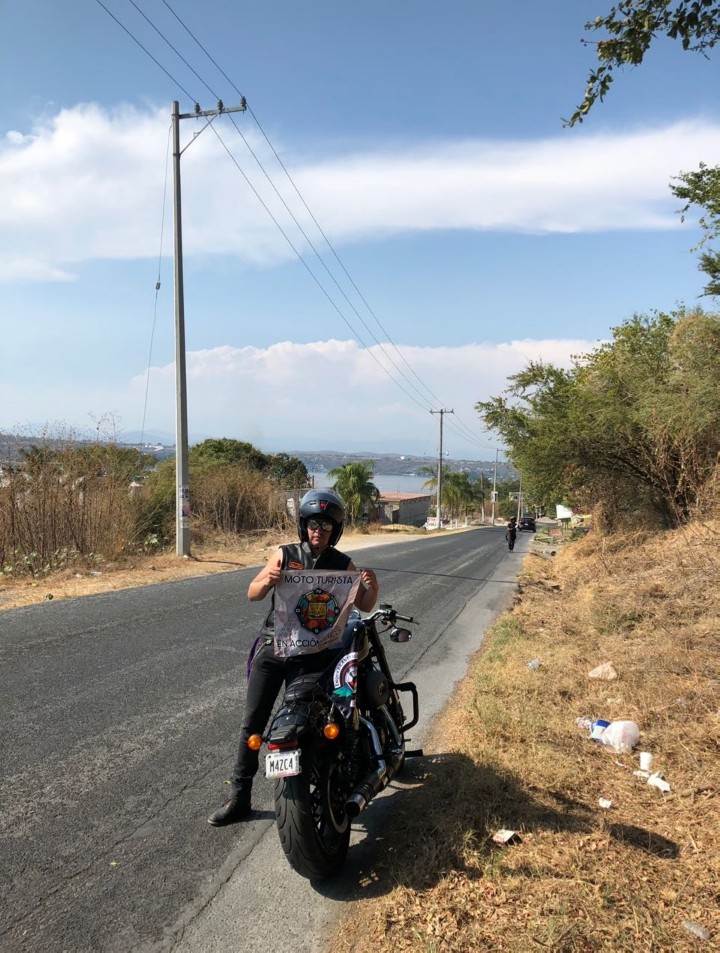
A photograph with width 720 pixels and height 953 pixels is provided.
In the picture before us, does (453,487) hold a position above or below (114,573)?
below

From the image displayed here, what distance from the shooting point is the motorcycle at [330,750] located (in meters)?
2.99

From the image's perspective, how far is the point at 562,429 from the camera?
18984 mm

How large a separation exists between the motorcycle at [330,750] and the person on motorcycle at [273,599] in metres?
0.18

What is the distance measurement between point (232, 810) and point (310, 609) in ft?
4.19

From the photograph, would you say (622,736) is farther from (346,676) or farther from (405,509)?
(405,509)

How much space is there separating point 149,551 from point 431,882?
1495 centimetres

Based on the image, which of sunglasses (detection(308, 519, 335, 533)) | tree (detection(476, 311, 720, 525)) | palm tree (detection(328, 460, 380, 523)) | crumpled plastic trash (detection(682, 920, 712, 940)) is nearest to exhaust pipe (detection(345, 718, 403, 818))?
sunglasses (detection(308, 519, 335, 533))

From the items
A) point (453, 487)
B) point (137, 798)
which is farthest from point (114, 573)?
point (453, 487)

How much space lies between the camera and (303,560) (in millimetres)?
3730

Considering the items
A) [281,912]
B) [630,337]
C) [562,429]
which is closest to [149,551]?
[562,429]

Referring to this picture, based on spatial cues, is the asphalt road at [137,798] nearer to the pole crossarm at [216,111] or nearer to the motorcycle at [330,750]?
the motorcycle at [330,750]

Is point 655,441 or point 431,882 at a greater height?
point 655,441

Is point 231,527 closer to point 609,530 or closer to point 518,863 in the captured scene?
point 609,530

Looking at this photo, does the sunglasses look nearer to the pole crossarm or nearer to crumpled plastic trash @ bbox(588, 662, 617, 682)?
crumpled plastic trash @ bbox(588, 662, 617, 682)
